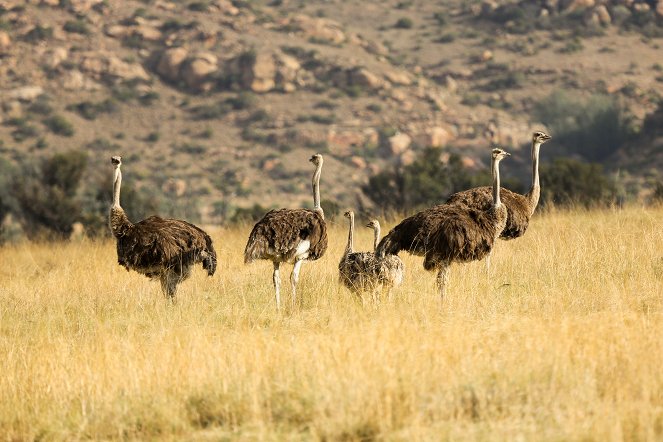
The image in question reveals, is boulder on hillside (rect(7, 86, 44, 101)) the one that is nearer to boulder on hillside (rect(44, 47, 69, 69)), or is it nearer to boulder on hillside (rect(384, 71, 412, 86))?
boulder on hillside (rect(44, 47, 69, 69))

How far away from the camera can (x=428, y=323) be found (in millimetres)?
7848

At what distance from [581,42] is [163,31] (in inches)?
1074

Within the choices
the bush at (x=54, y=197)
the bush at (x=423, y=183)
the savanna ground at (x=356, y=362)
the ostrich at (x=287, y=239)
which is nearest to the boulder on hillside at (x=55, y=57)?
the bush at (x=423, y=183)

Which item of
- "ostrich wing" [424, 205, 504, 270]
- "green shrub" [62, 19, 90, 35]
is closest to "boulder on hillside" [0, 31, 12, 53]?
"green shrub" [62, 19, 90, 35]

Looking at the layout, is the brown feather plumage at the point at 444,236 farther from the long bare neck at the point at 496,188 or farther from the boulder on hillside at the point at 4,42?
the boulder on hillside at the point at 4,42

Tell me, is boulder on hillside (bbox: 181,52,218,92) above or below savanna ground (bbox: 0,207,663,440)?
below

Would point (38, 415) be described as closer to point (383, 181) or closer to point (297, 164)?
point (383, 181)

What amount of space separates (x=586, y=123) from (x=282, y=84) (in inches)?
708

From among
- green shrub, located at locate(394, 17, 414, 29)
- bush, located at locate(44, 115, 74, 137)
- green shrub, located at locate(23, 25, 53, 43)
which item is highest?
green shrub, located at locate(23, 25, 53, 43)

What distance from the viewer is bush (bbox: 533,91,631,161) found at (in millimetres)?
58094

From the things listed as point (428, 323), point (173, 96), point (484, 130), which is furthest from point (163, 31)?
point (428, 323)

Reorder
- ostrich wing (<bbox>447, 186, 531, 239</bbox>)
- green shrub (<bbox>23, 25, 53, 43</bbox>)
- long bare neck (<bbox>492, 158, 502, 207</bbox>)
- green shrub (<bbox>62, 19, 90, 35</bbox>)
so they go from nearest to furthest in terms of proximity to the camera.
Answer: long bare neck (<bbox>492, 158, 502, 207</bbox>)
ostrich wing (<bbox>447, 186, 531, 239</bbox>)
green shrub (<bbox>23, 25, 53, 43</bbox>)
green shrub (<bbox>62, 19, 90, 35</bbox>)

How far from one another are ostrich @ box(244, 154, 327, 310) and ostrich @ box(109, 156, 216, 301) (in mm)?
557

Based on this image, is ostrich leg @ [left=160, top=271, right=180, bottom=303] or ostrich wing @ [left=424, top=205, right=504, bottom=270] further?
ostrich leg @ [left=160, top=271, right=180, bottom=303]
